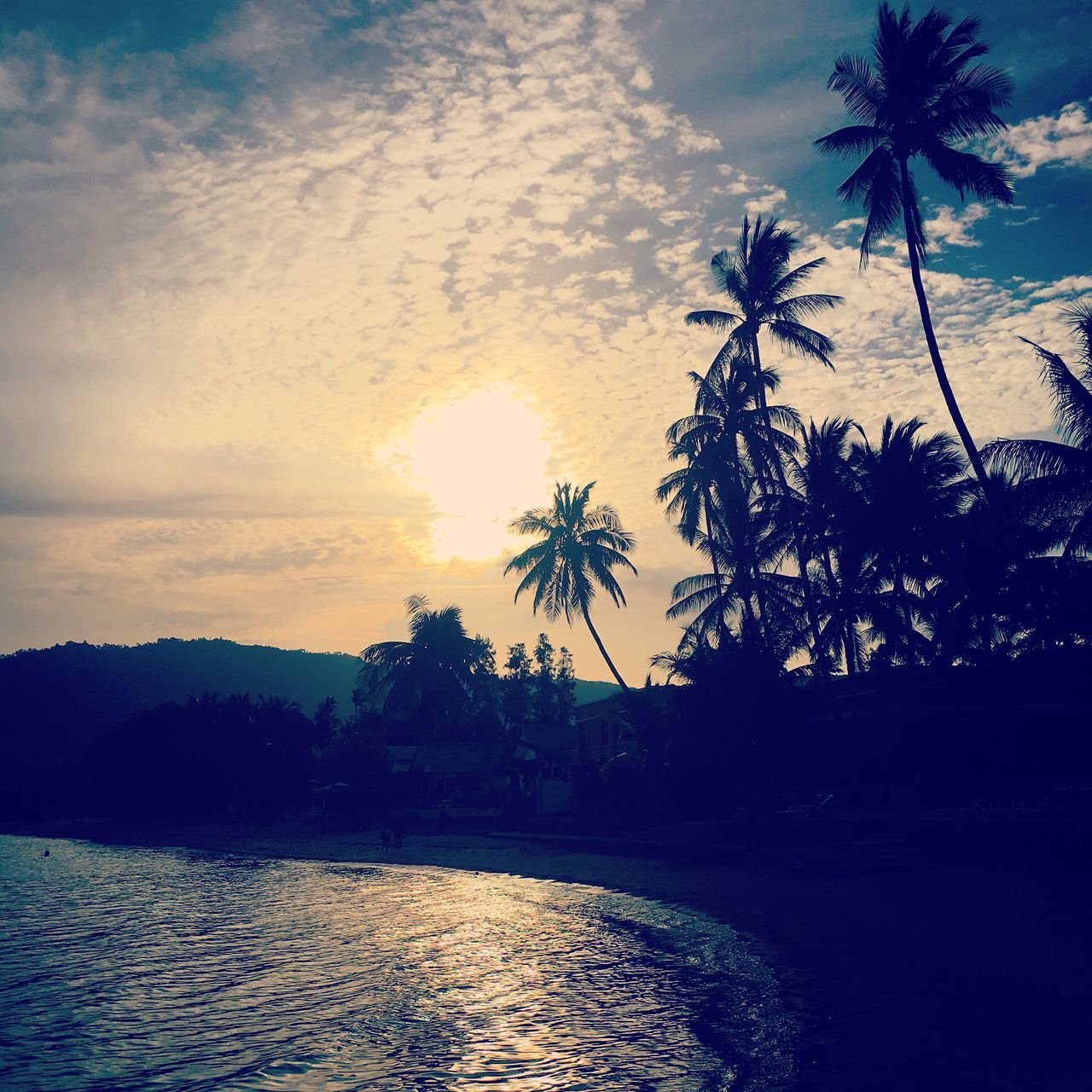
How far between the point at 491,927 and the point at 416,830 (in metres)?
28.0

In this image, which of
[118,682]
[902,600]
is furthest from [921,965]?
[118,682]

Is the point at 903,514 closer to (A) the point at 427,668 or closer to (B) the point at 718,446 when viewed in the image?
(B) the point at 718,446

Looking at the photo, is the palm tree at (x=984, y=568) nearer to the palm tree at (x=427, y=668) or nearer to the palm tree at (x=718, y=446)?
the palm tree at (x=718, y=446)

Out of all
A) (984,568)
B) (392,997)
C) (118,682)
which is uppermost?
(118,682)

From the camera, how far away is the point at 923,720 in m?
29.3

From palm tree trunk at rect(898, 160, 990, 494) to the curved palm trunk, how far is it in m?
10.1

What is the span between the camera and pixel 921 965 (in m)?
12.9

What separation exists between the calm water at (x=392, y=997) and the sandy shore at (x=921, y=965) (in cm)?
76

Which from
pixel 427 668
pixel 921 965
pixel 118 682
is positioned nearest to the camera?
pixel 921 965

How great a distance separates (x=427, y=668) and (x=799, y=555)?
44816mm

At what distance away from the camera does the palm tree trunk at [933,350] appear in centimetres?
2473

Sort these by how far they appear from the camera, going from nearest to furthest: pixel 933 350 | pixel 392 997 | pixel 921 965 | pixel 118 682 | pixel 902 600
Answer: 1. pixel 921 965
2. pixel 392 997
3. pixel 933 350
4. pixel 902 600
5. pixel 118 682

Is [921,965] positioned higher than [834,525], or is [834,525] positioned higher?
[834,525]

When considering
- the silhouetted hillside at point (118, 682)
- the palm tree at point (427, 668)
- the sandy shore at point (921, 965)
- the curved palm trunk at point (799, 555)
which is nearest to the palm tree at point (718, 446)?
the curved palm trunk at point (799, 555)
